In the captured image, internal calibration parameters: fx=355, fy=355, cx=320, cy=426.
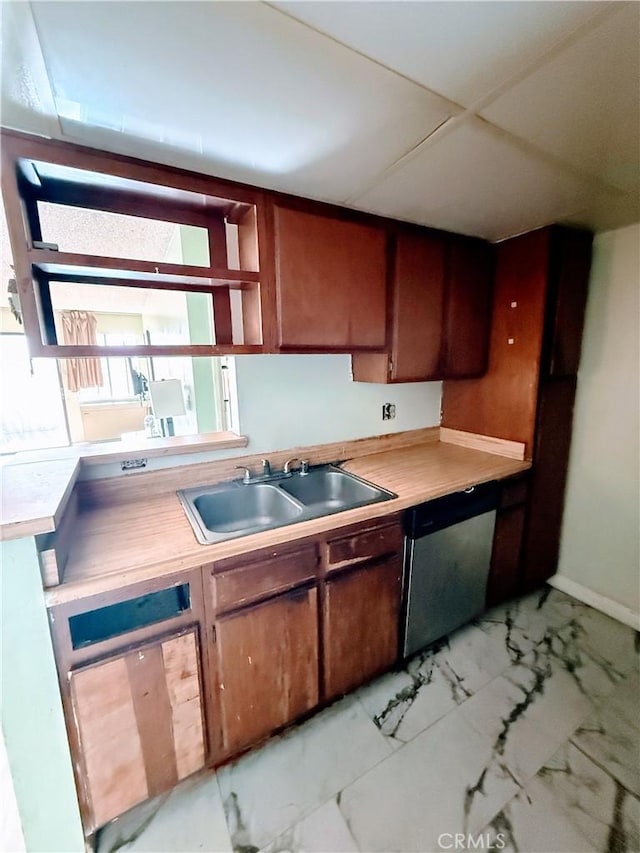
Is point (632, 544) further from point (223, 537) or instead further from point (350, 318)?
point (223, 537)

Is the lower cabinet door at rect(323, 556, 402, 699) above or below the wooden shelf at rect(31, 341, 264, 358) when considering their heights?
below

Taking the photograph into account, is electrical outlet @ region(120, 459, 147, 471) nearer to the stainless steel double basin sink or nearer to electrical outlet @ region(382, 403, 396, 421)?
the stainless steel double basin sink

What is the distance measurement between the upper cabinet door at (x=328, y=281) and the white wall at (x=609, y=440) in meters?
1.34

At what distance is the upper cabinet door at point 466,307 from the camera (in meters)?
1.97

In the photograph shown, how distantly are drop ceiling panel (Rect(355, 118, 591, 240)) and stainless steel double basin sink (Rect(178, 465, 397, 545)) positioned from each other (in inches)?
50.3

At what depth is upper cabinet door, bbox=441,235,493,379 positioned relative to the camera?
1969 mm

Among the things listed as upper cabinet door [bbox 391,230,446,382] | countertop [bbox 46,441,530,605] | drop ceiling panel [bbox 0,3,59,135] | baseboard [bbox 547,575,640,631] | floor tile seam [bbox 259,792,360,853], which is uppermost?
drop ceiling panel [bbox 0,3,59,135]

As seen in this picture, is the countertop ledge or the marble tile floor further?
the marble tile floor

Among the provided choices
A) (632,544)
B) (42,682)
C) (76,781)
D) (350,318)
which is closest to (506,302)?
(350,318)

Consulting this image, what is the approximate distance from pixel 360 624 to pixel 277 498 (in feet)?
2.18

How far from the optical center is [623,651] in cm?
188

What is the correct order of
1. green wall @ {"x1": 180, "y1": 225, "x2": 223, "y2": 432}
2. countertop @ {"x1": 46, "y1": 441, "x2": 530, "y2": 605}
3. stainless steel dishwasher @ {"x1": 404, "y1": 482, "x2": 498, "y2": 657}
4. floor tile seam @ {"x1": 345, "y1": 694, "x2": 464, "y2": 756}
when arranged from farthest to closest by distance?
green wall @ {"x1": 180, "y1": 225, "x2": 223, "y2": 432}
stainless steel dishwasher @ {"x1": 404, "y1": 482, "x2": 498, "y2": 657}
floor tile seam @ {"x1": 345, "y1": 694, "x2": 464, "y2": 756}
countertop @ {"x1": 46, "y1": 441, "x2": 530, "y2": 605}

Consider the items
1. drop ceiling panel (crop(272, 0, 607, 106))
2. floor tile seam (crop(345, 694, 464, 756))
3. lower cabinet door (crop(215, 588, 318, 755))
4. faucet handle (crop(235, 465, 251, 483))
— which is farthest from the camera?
faucet handle (crop(235, 465, 251, 483))

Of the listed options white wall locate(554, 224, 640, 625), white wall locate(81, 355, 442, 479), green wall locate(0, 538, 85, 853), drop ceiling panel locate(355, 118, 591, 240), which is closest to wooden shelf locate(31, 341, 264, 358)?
white wall locate(81, 355, 442, 479)
